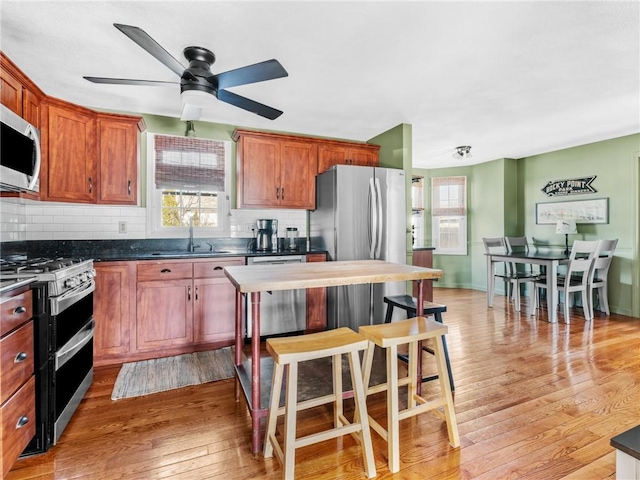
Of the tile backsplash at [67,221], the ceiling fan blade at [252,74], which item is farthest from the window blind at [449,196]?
the ceiling fan blade at [252,74]

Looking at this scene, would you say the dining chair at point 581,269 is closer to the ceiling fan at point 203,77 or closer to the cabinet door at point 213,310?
the cabinet door at point 213,310

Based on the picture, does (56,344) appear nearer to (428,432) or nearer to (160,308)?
(160,308)

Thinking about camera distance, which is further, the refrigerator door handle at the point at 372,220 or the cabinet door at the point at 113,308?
the refrigerator door handle at the point at 372,220

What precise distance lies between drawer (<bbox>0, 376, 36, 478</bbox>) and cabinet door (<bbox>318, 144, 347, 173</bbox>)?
3.30m

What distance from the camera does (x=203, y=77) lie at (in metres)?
2.11

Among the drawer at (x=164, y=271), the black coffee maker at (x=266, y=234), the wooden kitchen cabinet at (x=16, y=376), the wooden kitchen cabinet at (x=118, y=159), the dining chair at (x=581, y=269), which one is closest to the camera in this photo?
the wooden kitchen cabinet at (x=16, y=376)

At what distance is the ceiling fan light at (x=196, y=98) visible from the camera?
2.13 metres

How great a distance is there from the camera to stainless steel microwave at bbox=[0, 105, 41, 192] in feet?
6.57

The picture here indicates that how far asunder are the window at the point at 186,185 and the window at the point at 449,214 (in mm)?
4346

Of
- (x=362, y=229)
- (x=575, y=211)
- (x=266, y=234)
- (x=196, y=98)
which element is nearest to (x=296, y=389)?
(x=196, y=98)

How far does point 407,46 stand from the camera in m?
2.26

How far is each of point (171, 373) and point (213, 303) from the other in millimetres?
716

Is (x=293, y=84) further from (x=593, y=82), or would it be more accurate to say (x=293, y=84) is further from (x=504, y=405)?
(x=504, y=405)

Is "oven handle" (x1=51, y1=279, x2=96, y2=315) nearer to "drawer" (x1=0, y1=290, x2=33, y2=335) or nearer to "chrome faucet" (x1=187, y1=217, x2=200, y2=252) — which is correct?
"drawer" (x1=0, y1=290, x2=33, y2=335)
